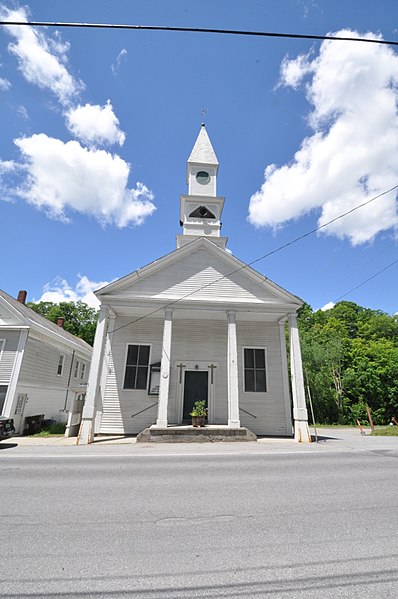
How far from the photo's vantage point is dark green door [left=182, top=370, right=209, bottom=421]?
13.6 m

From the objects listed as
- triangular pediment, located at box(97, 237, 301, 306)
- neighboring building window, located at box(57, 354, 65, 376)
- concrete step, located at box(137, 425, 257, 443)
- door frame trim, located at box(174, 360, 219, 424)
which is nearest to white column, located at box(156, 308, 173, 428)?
concrete step, located at box(137, 425, 257, 443)

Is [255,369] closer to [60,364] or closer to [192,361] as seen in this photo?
[192,361]

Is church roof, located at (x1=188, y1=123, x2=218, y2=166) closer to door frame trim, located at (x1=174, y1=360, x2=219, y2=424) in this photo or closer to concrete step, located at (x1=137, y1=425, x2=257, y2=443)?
door frame trim, located at (x1=174, y1=360, x2=219, y2=424)

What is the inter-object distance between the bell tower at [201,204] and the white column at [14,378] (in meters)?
10.5

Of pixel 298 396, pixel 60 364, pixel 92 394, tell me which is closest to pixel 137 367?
pixel 92 394

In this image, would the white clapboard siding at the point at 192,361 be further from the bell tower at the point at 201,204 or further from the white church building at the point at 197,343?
the bell tower at the point at 201,204

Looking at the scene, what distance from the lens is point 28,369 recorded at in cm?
1611

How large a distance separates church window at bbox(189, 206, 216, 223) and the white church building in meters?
6.54

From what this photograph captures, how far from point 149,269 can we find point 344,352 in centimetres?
2107

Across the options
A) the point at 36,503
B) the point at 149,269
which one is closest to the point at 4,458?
the point at 36,503

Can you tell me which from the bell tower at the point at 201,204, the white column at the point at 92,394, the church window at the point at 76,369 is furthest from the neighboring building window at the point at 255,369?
the church window at the point at 76,369

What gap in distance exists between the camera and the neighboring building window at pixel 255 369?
14.0 meters

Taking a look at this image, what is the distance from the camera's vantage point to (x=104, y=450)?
30.2 feet

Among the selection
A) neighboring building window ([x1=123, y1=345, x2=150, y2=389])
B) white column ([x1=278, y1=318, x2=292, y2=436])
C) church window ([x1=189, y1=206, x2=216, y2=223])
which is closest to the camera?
white column ([x1=278, y1=318, x2=292, y2=436])
